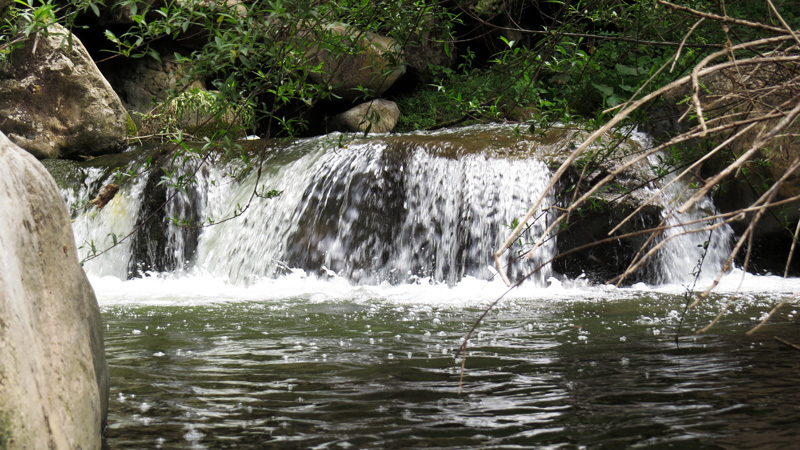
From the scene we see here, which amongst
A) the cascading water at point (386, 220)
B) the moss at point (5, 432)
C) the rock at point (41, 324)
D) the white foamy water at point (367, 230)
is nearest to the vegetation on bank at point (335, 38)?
the rock at point (41, 324)

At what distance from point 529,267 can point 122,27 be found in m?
9.93

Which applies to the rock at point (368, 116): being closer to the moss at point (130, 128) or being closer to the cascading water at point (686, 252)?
the moss at point (130, 128)

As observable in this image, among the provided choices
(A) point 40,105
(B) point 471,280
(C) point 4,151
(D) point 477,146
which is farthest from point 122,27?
(C) point 4,151

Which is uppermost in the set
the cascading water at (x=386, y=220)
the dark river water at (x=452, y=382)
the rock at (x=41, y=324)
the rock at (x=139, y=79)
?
the rock at (x=139, y=79)

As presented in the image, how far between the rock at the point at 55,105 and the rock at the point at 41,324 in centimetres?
991

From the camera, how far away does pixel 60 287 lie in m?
2.64

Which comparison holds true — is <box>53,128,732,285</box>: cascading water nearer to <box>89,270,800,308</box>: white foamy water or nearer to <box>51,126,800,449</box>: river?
<box>51,126,800,449</box>: river

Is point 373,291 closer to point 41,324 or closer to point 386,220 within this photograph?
point 386,220

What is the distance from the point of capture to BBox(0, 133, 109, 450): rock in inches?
81.4

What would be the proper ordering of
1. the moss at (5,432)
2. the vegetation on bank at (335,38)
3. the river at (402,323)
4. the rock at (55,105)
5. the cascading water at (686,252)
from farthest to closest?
the rock at (55,105)
the cascading water at (686,252)
the vegetation on bank at (335,38)
the river at (402,323)
the moss at (5,432)

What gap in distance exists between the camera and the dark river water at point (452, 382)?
2.87 metres


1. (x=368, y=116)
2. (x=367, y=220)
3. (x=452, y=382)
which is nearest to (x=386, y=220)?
(x=367, y=220)

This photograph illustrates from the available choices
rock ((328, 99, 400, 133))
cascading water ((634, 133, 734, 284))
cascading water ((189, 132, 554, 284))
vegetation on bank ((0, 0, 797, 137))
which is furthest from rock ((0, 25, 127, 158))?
cascading water ((634, 133, 734, 284))

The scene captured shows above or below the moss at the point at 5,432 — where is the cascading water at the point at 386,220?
above
